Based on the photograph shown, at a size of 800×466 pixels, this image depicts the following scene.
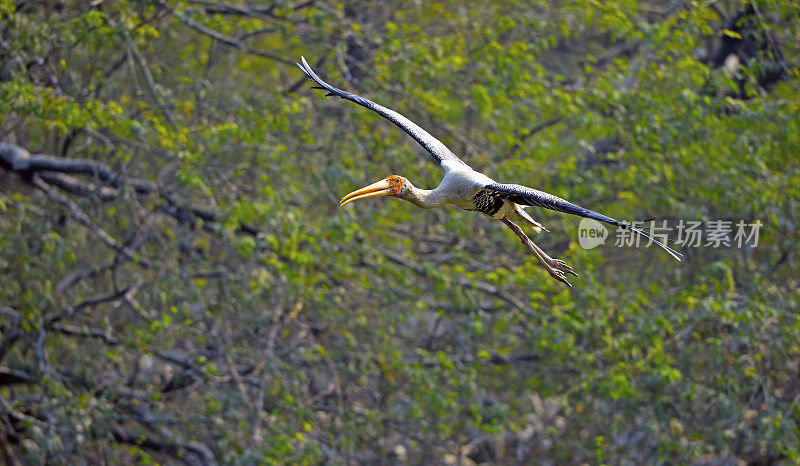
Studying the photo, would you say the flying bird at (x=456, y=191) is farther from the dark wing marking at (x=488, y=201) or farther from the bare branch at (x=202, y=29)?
the bare branch at (x=202, y=29)

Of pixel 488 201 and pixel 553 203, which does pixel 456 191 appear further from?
pixel 553 203

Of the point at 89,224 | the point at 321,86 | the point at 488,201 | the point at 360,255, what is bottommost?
the point at 360,255

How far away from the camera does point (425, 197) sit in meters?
4.81

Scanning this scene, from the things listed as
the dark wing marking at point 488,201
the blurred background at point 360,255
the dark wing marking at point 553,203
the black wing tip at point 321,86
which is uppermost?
the black wing tip at point 321,86

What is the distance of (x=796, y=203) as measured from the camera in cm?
843

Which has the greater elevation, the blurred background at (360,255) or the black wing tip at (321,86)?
the black wing tip at (321,86)

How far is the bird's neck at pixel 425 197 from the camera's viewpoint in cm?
476

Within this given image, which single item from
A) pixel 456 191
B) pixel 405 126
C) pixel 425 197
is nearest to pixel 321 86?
pixel 405 126

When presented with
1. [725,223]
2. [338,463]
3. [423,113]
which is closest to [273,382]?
[338,463]

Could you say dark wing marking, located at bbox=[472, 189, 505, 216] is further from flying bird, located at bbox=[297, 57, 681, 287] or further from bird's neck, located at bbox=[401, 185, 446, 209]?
bird's neck, located at bbox=[401, 185, 446, 209]

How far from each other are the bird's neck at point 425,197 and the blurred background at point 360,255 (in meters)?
2.83

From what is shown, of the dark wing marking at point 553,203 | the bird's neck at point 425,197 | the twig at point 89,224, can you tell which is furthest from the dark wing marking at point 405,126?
the twig at point 89,224

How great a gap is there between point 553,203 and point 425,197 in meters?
0.84

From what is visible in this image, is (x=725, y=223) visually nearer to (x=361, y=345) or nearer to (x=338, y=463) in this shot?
(x=361, y=345)
